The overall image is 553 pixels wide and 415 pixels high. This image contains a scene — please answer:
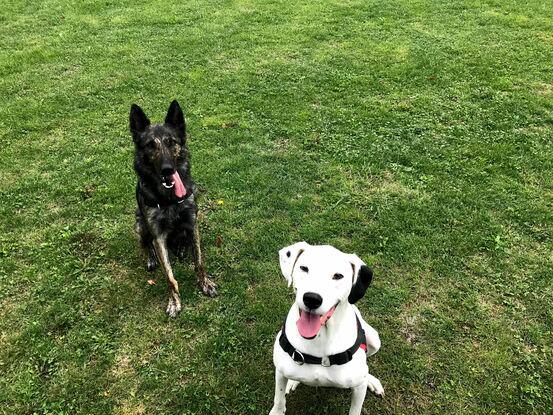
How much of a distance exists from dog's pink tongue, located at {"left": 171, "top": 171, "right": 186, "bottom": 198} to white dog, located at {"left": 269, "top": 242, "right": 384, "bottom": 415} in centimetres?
200

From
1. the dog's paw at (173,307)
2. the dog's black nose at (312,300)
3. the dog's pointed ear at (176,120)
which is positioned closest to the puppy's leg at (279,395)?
the dog's black nose at (312,300)

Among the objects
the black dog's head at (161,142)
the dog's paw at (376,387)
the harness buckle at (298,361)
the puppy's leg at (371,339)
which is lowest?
the dog's paw at (376,387)

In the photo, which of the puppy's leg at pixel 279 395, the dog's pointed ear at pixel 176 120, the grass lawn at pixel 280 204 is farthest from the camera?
the dog's pointed ear at pixel 176 120

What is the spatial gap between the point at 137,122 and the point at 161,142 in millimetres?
388

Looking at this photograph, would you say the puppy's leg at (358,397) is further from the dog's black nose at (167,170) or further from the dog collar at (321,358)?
the dog's black nose at (167,170)

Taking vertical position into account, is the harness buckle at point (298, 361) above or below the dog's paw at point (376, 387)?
above

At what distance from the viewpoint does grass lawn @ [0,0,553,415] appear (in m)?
4.46

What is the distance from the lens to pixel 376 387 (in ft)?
13.8

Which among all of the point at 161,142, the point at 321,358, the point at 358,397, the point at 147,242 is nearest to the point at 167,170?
the point at 161,142

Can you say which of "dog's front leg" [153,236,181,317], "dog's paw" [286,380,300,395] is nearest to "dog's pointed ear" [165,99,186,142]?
"dog's front leg" [153,236,181,317]

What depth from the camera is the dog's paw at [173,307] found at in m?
5.09

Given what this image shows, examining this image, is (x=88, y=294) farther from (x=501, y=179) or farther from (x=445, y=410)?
(x=501, y=179)

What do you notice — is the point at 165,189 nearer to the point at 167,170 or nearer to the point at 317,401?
the point at 167,170

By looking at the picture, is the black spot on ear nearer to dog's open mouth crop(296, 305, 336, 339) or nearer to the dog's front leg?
dog's open mouth crop(296, 305, 336, 339)
